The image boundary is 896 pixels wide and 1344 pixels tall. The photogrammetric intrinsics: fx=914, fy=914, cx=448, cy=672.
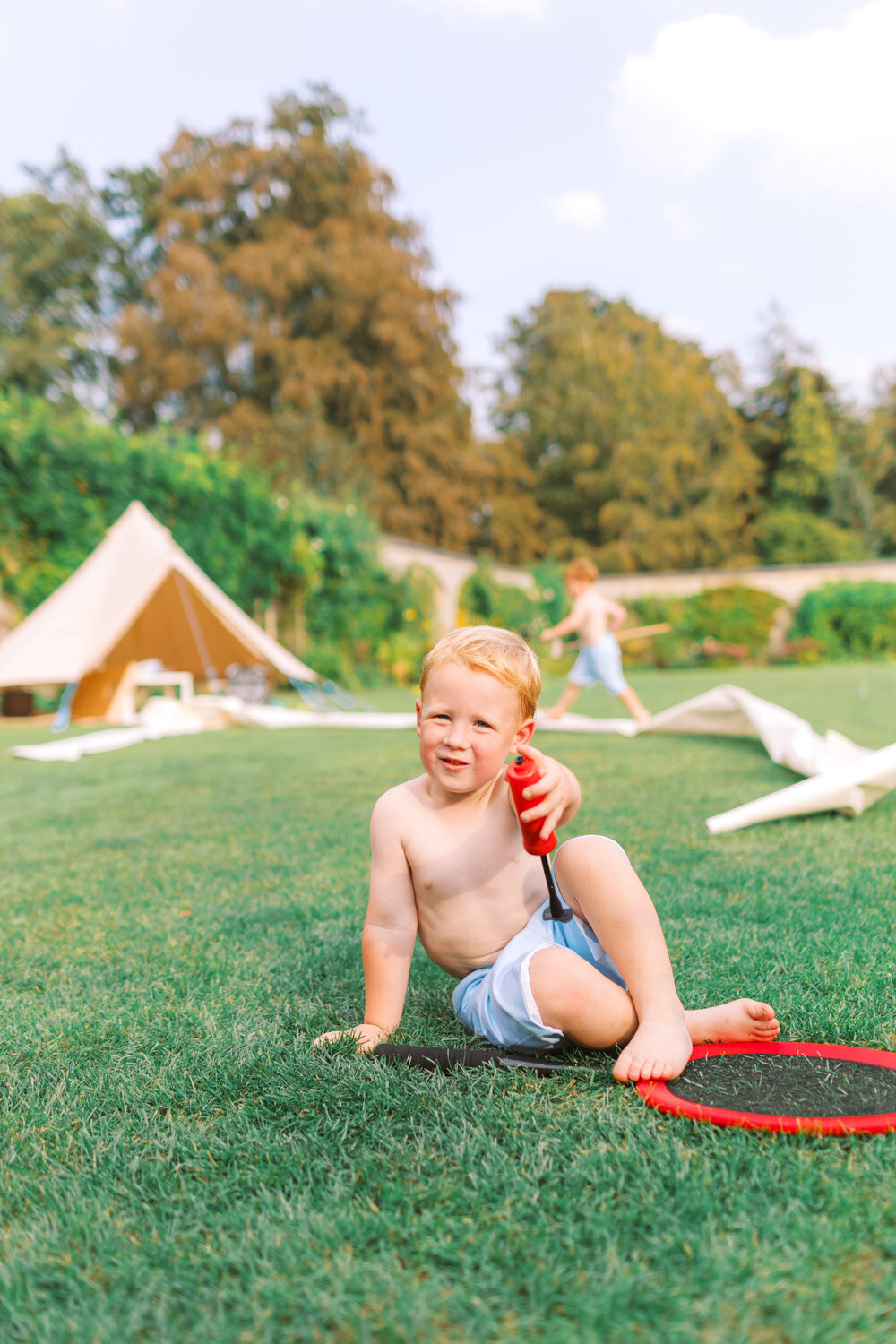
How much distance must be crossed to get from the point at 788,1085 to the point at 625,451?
31.9 m

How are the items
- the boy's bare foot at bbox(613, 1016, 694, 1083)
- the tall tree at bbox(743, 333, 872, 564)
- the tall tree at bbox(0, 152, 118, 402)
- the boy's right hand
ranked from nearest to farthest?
the boy's bare foot at bbox(613, 1016, 694, 1083), the boy's right hand, the tall tree at bbox(0, 152, 118, 402), the tall tree at bbox(743, 333, 872, 564)

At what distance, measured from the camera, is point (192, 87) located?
21.0 metres

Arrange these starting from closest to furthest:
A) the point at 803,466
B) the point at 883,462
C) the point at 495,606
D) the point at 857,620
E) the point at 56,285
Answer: the point at 495,606, the point at 857,620, the point at 56,285, the point at 803,466, the point at 883,462

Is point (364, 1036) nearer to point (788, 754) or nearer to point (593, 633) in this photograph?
point (788, 754)

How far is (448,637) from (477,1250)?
39.5 inches

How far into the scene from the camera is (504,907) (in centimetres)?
174

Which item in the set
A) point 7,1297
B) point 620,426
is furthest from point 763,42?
point 620,426

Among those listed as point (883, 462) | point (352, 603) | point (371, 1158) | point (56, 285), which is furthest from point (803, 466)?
point (371, 1158)

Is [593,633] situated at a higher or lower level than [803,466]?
lower

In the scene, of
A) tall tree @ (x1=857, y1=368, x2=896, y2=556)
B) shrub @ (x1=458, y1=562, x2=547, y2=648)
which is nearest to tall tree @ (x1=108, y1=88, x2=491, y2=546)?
shrub @ (x1=458, y1=562, x2=547, y2=648)

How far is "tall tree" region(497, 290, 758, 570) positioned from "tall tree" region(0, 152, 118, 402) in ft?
49.6

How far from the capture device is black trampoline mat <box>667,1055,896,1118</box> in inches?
53.6

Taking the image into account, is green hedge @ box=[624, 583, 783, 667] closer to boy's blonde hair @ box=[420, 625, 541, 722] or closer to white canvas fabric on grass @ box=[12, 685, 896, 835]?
white canvas fabric on grass @ box=[12, 685, 896, 835]

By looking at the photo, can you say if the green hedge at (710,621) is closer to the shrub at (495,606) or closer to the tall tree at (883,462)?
the shrub at (495,606)
